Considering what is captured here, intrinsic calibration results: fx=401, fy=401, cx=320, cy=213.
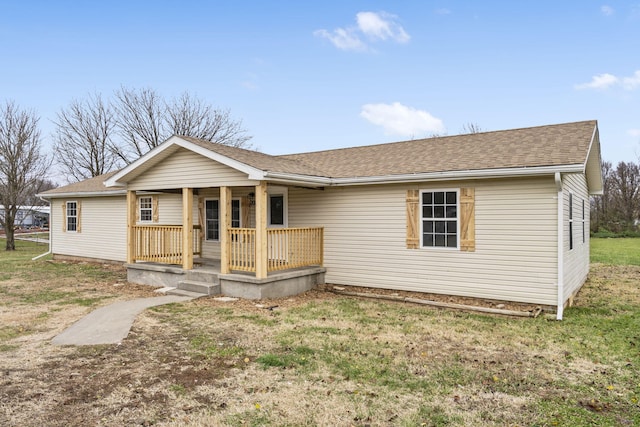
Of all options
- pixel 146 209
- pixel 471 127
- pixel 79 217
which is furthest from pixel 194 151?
pixel 471 127

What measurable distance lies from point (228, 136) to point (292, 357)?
2748 centimetres

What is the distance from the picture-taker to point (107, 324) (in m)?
6.64

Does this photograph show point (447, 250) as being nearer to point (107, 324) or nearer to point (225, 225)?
point (225, 225)

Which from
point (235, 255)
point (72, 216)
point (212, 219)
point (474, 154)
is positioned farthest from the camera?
point (72, 216)

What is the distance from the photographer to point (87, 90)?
27.2 meters

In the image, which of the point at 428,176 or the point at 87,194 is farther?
the point at 87,194

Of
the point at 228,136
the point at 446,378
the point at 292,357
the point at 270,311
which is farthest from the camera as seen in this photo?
the point at 228,136

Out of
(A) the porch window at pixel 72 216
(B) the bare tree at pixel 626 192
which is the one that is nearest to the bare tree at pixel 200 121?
(A) the porch window at pixel 72 216

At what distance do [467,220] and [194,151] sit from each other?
20.1ft

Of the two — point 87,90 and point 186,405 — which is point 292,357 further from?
point 87,90

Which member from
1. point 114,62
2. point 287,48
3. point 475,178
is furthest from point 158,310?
point 114,62

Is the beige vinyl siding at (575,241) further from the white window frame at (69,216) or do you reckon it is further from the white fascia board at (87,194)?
the white window frame at (69,216)

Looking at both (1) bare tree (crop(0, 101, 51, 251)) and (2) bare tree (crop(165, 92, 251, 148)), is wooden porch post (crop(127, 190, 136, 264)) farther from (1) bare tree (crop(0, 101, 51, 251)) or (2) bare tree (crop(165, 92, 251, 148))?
(2) bare tree (crop(165, 92, 251, 148))

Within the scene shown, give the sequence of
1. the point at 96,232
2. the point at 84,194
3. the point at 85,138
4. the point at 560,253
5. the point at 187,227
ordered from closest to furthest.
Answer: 1. the point at 560,253
2. the point at 187,227
3. the point at 84,194
4. the point at 96,232
5. the point at 85,138
